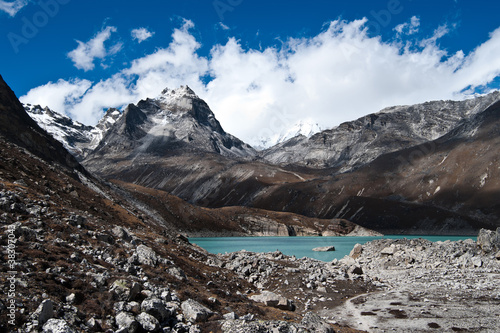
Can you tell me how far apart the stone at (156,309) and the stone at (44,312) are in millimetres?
3493

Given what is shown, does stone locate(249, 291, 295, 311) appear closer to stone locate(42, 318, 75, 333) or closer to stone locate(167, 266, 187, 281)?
stone locate(167, 266, 187, 281)

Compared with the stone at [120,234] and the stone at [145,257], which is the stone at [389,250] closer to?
the stone at [120,234]

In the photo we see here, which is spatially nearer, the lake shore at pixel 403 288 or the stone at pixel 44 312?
the stone at pixel 44 312

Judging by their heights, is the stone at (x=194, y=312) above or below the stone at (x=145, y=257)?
below

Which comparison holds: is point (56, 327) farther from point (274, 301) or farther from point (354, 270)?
point (354, 270)

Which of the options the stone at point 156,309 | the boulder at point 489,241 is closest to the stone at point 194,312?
the stone at point 156,309

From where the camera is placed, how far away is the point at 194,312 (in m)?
15.9

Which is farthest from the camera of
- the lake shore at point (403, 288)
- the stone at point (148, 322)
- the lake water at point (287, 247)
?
the lake water at point (287, 247)

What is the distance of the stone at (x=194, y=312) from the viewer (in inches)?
619

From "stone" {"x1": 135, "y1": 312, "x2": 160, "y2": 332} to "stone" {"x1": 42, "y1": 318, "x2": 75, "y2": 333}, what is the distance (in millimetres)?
2583

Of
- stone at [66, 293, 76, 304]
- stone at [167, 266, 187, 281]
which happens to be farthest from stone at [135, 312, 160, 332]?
stone at [167, 266, 187, 281]

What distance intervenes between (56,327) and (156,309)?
3.90 metres

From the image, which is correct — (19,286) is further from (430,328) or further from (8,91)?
(8,91)

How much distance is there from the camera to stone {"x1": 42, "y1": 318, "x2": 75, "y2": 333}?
11.6 meters
